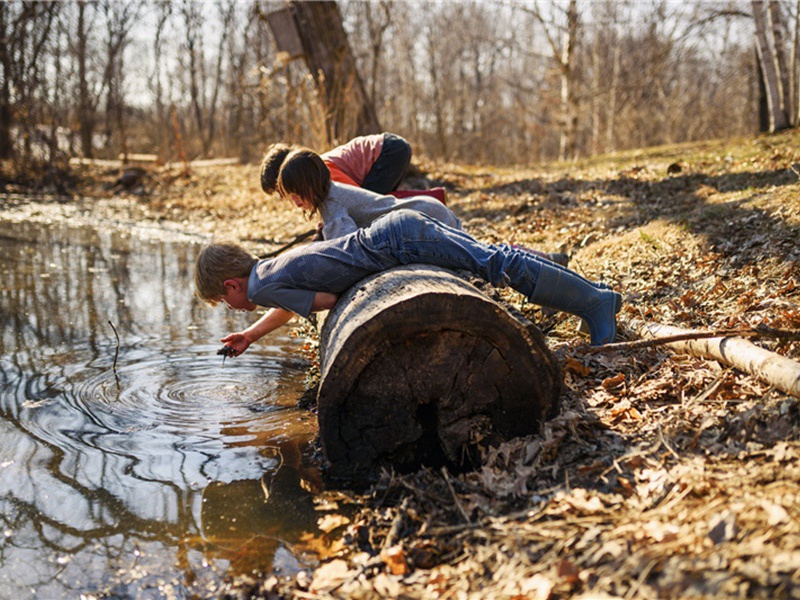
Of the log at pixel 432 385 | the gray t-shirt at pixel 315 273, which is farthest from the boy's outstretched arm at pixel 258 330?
the log at pixel 432 385

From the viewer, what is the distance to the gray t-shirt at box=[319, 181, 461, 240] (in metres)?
4.83

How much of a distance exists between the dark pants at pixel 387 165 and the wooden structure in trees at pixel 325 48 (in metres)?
6.85

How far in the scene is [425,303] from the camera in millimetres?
3166

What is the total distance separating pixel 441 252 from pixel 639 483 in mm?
1697

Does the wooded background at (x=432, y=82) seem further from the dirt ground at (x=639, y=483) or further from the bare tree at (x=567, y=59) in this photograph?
the dirt ground at (x=639, y=483)

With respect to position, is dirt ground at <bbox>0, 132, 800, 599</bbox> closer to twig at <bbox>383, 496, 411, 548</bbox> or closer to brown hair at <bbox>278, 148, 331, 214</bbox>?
twig at <bbox>383, 496, 411, 548</bbox>

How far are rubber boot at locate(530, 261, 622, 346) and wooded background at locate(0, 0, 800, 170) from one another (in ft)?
28.7

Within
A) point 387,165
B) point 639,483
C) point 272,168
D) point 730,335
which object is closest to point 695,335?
point 730,335

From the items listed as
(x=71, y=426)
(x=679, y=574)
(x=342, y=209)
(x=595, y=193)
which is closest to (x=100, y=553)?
(x=71, y=426)

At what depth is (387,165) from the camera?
618cm

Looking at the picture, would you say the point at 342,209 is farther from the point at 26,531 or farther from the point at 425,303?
the point at 26,531

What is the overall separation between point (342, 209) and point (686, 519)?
3.10 metres

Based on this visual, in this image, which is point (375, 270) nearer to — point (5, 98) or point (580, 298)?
point (580, 298)

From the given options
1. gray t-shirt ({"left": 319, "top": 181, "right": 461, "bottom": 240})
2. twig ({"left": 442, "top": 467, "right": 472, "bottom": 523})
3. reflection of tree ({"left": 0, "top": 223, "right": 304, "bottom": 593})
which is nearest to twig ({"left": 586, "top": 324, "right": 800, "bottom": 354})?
twig ({"left": 442, "top": 467, "right": 472, "bottom": 523})
